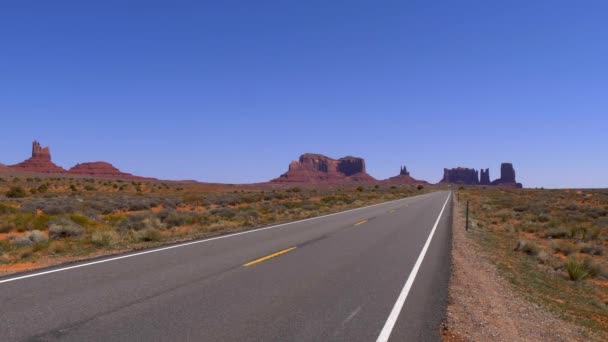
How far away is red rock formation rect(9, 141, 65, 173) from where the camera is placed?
16793 cm

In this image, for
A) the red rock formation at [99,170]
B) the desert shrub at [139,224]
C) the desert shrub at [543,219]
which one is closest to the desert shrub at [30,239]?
the desert shrub at [139,224]

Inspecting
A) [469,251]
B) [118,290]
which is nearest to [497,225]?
[469,251]

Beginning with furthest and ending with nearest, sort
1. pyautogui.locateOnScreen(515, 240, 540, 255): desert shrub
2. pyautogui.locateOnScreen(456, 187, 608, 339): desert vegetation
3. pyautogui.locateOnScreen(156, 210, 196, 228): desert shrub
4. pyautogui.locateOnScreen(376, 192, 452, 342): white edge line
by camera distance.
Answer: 1. pyautogui.locateOnScreen(156, 210, 196, 228): desert shrub
2. pyautogui.locateOnScreen(515, 240, 540, 255): desert shrub
3. pyautogui.locateOnScreen(456, 187, 608, 339): desert vegetation
4. pyautogui.locateOnScreen(376, 192, 452, 342): white edge line

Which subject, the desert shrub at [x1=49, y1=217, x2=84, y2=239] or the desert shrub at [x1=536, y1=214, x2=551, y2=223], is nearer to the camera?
the desert shrub at [x1=49, y1=217, x2=84, y2=239]

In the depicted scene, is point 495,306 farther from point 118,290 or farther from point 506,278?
point 118,290

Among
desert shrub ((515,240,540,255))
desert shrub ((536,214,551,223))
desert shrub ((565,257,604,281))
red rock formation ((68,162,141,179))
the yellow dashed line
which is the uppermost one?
red rock formation ((68,162,141,179))

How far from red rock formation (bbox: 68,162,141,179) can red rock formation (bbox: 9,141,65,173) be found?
6.72 m

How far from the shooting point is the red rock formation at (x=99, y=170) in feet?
584

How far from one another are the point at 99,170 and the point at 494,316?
19521 cm

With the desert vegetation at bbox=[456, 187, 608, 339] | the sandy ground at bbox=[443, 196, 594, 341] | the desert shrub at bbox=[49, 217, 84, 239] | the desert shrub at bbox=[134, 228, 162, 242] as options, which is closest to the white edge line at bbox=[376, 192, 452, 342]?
the sandy ground at bbox=[443, 196, 594, 341]

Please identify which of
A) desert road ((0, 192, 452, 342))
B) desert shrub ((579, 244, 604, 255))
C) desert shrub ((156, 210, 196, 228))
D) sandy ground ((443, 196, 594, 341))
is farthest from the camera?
desert shrub ((156, 210, 196, 228))

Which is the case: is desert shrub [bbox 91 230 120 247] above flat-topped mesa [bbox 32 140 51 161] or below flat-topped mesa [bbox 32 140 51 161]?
below

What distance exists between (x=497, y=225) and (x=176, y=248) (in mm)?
21372

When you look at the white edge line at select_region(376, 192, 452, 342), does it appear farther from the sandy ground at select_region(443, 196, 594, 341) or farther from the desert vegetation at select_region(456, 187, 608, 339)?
the desert vegetation at select_region(456, 187, 608, 339)
